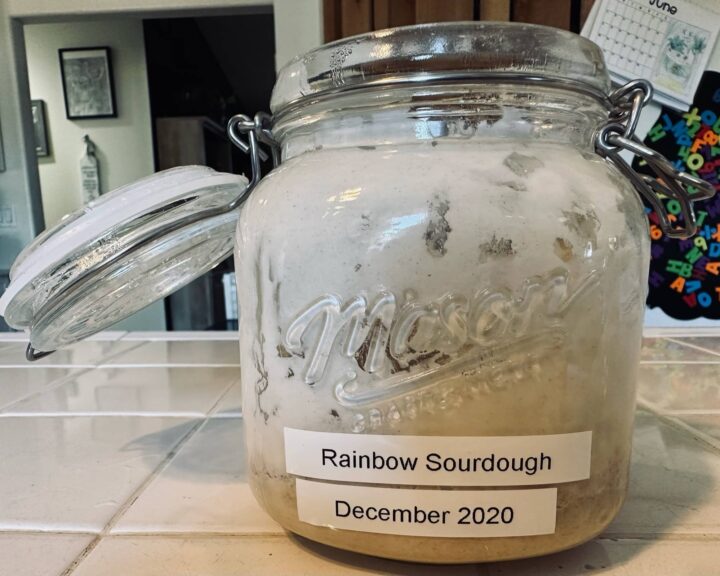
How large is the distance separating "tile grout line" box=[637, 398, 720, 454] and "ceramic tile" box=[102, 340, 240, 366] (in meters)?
0.42

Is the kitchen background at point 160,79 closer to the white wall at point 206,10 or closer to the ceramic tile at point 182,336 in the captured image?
the white wall at point 206,10

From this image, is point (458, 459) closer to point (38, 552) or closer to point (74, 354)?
point (38, 552)

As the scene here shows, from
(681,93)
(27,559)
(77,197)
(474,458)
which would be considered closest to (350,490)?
(474,458)

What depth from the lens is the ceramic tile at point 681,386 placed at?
0.48 meters

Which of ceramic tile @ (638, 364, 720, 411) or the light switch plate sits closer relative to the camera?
ceramic tile @ (638, 364, 720, 411)

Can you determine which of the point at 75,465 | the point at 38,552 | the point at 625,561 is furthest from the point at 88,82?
the point at 625,561

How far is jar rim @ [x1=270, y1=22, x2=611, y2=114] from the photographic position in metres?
0.22

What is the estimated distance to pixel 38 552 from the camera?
0.26 m

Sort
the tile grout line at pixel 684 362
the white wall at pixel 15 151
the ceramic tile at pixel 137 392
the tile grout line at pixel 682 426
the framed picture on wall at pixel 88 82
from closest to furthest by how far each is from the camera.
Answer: the tile grout line at pixel 682 426 < the ceramic tile at pixel 137 392 < the tile grout line at pixel 684 362 < the white wall at pixel 15 151 < the framed picture on wall at pixel 88 82

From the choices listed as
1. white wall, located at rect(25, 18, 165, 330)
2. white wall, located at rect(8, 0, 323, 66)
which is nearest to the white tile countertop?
white wall, located at rect(8, 0, 323, 66)

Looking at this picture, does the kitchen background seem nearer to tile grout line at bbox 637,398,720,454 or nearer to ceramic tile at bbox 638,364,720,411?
ceramic tile at bbox 638,364,720,411

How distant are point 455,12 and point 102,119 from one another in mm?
1861

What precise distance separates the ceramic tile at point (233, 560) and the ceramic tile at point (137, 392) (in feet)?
0.72

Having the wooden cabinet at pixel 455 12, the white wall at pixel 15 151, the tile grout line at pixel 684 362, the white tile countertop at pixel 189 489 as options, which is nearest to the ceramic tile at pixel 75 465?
the white tile countertop at pixel 189 489
